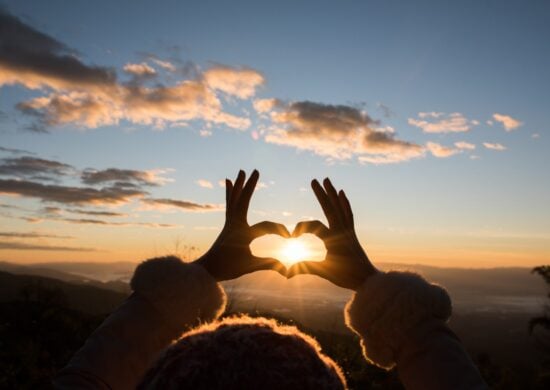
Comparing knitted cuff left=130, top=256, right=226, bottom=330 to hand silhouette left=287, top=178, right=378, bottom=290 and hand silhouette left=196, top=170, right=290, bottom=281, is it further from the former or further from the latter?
hand silhouette left=287, top=178, right=378, bottom=290

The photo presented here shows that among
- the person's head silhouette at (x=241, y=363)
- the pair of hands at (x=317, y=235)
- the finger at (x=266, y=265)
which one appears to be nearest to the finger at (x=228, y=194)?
the pair of hands at (x=317, y=235)

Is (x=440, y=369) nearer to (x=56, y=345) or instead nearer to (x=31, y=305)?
(x=56, y=345)

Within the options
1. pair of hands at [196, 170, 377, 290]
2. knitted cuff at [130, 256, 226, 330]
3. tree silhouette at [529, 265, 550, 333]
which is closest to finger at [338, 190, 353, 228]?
pair of hands at [196, 170, 377, 290]

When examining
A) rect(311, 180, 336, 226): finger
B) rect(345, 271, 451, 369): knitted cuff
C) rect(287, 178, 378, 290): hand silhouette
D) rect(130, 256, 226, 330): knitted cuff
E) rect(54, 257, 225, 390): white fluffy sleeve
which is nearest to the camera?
rect(54, 257, 225, 390): white fluffy sleeve

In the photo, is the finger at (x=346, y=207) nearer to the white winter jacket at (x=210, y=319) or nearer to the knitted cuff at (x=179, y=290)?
the white winter jacket at (x=210, y=319)

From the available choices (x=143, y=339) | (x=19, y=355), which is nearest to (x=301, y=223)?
(x=143, y=339)

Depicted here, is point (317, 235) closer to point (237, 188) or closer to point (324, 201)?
point (324, 201)

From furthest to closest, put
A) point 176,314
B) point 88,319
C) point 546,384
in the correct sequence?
point 546,384 < point 88,319 < point 176,314
